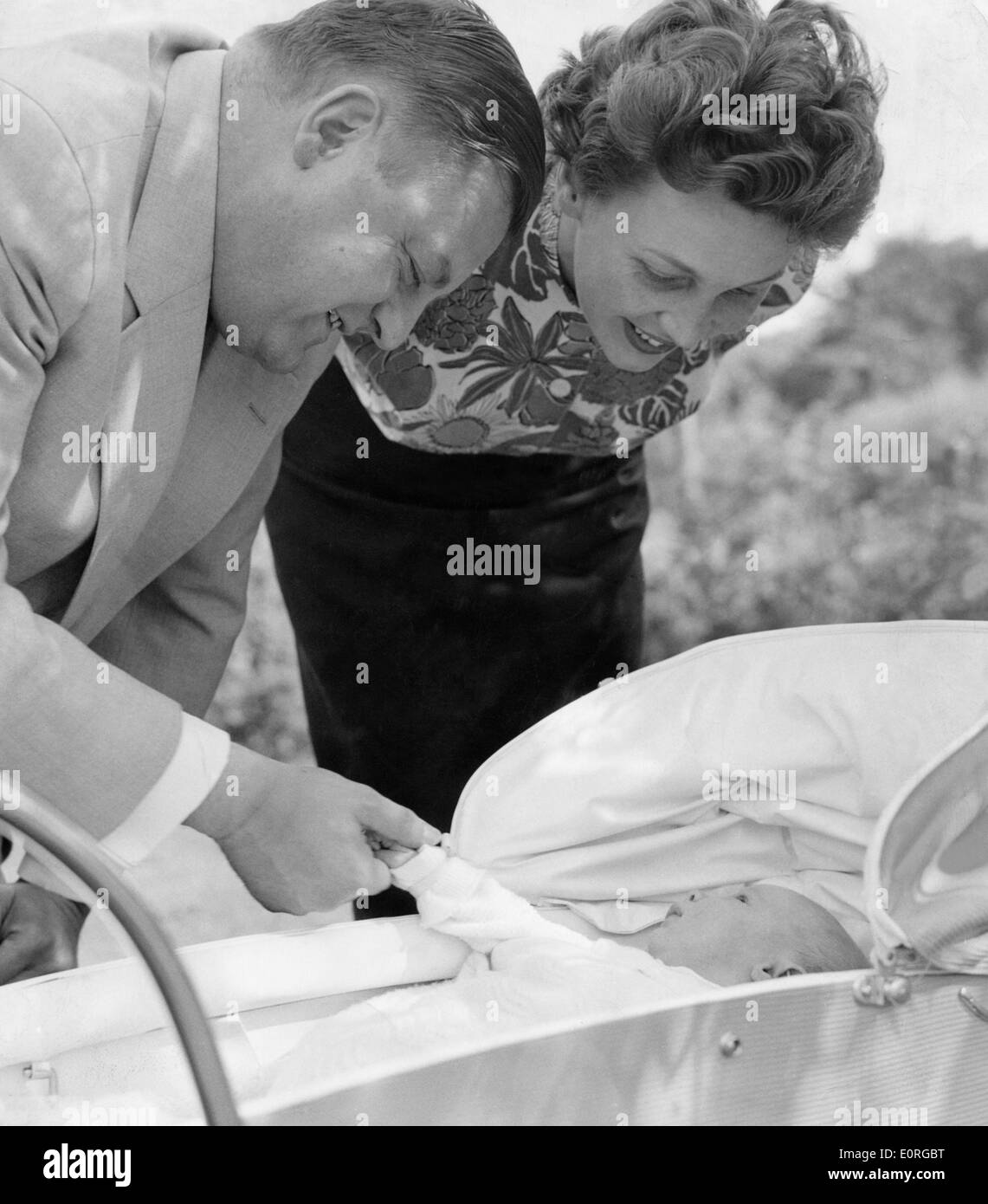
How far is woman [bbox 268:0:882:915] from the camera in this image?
1.31 m

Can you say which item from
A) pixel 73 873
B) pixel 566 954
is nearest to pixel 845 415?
pixel 566 954

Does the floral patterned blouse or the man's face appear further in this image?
the floral patterned blouse

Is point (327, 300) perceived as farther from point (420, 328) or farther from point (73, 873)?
point (73, 873)

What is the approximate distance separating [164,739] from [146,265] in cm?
37

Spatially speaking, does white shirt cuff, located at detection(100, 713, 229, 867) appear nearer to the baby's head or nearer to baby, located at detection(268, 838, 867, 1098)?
baby, located at detection(268, 838, 867, 1098)

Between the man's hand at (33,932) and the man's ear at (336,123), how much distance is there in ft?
2.37

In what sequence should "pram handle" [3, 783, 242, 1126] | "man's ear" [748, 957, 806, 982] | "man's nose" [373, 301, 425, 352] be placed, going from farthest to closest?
"man's ear" [748, 957, 806, 982], "man's nose" [373, 301, 425, 352], "pram handle" [3, 783, 242, 1126]

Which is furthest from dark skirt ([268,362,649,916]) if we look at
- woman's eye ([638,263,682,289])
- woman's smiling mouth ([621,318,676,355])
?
woman's eye ([638,263,682,289])

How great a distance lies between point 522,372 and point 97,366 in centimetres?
59

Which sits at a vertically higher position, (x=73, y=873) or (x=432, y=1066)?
(x=73, y=873)

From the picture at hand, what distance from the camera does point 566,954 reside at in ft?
4.30

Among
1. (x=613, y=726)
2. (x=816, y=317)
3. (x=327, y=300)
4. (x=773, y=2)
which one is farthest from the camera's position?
(x=816, y=317)

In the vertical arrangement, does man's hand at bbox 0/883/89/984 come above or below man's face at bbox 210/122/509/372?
below

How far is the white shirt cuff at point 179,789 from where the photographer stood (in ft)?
3.73
